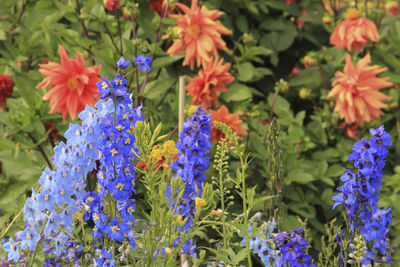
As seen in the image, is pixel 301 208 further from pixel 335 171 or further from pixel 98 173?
pixel 98 173

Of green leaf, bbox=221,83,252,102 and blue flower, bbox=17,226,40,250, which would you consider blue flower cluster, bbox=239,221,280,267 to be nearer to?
blue flower, bbox=17,226,40,250

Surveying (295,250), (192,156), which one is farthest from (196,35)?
(295,250)

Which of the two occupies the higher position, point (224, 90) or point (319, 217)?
point (224, 90)

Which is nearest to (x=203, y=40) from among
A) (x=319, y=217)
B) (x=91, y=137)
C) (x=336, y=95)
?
(x=336, y=95)

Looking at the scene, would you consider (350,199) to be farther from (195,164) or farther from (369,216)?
(195,164)

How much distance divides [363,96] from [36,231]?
147cm

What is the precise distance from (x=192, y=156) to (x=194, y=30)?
0.89m

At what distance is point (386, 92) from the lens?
103 inches

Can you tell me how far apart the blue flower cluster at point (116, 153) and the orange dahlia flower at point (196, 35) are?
922mm

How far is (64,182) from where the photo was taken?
114 cm

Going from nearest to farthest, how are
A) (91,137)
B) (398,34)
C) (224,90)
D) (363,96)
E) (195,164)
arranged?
→ (91,137) < (195,164) < (224,90) < (363,96) < (398,34)

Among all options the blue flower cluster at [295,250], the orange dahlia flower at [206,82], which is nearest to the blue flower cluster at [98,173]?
the blue flower cluster at [295,250]

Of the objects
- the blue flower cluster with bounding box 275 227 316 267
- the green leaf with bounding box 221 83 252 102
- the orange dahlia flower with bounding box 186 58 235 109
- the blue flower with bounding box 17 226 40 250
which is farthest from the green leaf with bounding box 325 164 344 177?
the blue flower with bounding box 17 226 40 250

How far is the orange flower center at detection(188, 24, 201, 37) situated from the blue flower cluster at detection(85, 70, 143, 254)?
0.95 m
